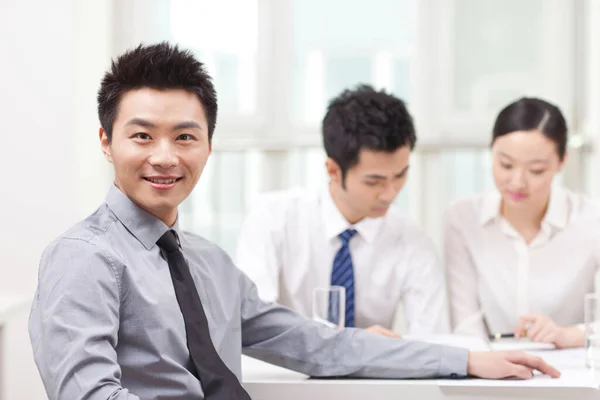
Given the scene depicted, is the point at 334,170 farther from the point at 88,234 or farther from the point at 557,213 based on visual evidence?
the point at 88,234

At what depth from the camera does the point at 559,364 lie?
1.85 m

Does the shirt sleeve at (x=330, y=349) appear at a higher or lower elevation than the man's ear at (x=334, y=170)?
lower

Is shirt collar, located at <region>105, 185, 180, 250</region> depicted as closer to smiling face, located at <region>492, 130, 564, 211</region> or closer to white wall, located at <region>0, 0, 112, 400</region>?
smiling face, located at <region>492, 130, 564, 211</region>

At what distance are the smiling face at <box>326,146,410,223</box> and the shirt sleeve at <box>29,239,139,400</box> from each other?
117 centimetres

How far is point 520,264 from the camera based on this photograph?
264 cm

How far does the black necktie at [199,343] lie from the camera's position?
1415 millimetres

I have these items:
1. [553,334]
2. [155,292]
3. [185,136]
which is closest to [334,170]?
[553,334]

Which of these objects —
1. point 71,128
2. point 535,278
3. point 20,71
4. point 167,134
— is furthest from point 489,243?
point 20,71

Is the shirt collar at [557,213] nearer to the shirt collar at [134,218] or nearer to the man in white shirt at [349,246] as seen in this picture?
the man in white shirt at [349,246]

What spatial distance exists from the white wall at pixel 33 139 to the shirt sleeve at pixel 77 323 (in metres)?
2.14

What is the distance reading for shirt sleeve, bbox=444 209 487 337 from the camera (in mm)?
2627

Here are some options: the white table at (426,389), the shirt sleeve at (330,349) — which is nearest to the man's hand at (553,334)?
the white table at (426,389)

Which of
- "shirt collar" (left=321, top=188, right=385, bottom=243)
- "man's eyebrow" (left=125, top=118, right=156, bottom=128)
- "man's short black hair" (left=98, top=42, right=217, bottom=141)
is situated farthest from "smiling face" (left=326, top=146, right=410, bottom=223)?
"man's eyebrow" (left=125, top=118, right=156, bottom=128)

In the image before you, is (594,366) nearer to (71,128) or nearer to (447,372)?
(447,372)
